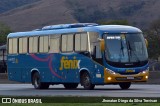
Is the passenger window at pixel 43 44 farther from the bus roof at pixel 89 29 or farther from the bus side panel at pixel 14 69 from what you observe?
the bus side panel at pixel 14 69

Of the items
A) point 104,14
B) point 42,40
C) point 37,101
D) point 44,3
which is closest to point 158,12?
point 104,14

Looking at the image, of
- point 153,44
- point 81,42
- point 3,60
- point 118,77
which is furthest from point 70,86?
point 153,44

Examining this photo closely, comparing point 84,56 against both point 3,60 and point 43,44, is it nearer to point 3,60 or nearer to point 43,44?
point 43,44

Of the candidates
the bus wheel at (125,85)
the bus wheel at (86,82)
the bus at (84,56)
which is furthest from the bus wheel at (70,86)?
the bus wheel at (125,85)

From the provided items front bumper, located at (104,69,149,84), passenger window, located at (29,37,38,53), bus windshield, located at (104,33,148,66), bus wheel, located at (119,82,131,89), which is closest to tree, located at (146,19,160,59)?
passenger window, located at (29,37,38,53)

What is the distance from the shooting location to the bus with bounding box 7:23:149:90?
33.4m

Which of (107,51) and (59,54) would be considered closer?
(107,51)

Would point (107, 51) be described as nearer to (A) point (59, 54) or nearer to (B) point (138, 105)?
(A) point (59, 54)

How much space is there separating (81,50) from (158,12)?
130 meters

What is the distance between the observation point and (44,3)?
196m

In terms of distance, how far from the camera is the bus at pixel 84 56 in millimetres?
33375

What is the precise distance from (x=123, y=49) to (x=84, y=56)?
2.00 meters

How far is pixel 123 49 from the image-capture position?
33469 mm

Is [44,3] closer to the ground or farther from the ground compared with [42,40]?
farther from the ground
